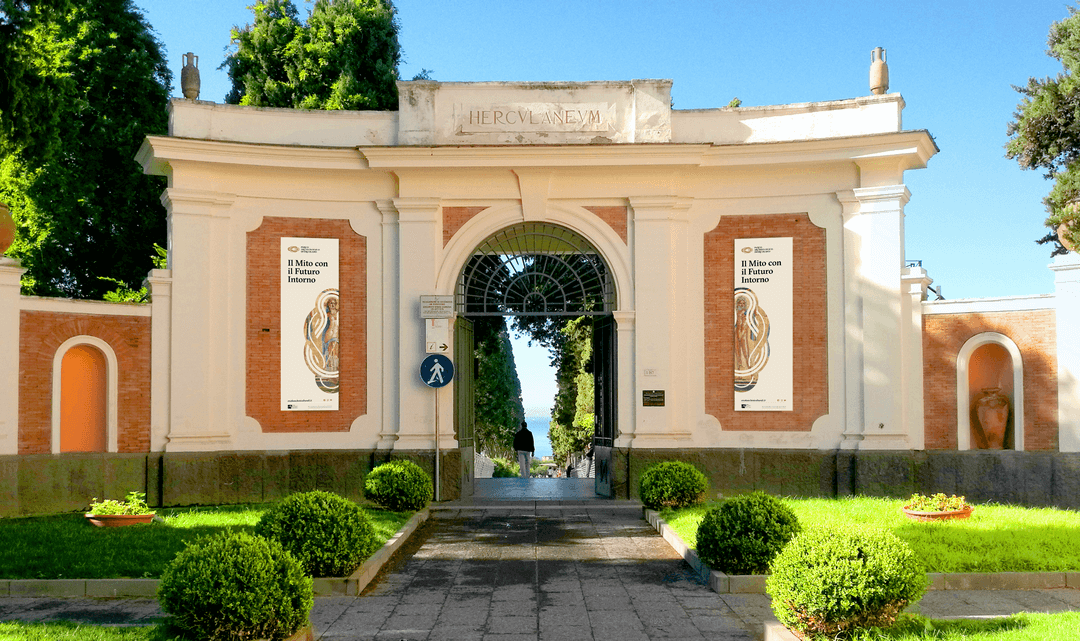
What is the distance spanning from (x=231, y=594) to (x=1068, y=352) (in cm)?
1285

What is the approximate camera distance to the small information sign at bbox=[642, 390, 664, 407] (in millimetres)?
15695

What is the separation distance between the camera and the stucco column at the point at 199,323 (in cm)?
1545

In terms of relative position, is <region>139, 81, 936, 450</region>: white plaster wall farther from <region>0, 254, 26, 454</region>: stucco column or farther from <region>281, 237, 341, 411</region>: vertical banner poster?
<region>0, 254, 26, 454</region>: stucco column

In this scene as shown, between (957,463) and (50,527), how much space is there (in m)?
12.8

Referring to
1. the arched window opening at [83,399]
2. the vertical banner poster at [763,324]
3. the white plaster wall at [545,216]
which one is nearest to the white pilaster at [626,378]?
the white plaster wall at [545,216]

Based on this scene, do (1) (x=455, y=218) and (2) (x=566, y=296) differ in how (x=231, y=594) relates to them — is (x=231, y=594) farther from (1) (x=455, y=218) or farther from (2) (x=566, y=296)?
(2) (x=566, y=296)

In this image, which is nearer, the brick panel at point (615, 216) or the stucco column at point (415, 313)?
the stucco column at point (415, 313)

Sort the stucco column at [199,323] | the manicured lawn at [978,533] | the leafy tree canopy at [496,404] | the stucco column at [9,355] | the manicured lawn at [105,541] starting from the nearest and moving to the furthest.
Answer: the manicured lawn at [978,533] < the manicured lawn at [105,541] < the stucco column at [9,355] < the stucco column at [199,323] < the leafy tree canopy at [496,404]

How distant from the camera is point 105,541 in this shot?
10.3 meters

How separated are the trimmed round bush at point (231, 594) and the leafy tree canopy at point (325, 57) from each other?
21401 millimetres

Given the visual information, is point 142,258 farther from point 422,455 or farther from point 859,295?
point 859,295

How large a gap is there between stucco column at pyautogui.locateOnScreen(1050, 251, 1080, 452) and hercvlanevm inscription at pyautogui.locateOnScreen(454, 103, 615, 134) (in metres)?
7.34

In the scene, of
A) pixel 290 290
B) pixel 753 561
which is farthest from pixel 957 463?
pixel 290 290

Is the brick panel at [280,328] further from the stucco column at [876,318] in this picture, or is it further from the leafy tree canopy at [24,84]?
the stucco column at [876,318]
